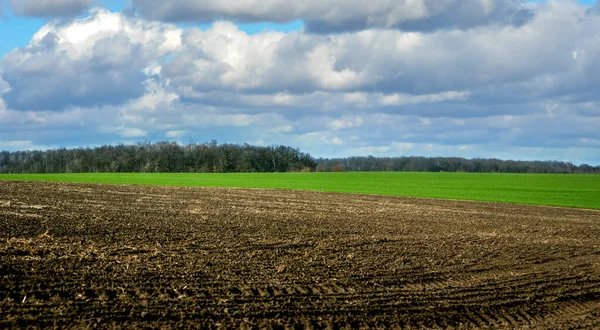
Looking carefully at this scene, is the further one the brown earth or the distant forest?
the distant forest

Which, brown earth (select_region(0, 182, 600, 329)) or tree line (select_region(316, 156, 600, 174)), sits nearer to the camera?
brown earth (select_region(0, 182, 600, 329))

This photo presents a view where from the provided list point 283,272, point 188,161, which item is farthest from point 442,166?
point 283,272

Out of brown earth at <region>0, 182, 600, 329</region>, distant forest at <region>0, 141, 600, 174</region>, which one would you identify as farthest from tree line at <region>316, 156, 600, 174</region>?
brown earth at <region>0, 182, 600, 329</region>

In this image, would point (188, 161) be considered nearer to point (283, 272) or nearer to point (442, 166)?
point (442, 166)

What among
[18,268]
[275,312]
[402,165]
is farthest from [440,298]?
[402,165]

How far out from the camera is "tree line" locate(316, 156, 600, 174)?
151250mm

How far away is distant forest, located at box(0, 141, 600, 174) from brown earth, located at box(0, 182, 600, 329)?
10539cm

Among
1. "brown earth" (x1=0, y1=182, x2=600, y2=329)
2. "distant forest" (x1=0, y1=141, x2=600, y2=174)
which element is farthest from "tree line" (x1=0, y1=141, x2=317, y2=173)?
"brown earth" (x1=0, y1=182, x2=600, y2=329)

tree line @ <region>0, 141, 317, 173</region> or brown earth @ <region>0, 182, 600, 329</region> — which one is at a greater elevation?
tree line @ <region>0, 141, 317, 173</region>

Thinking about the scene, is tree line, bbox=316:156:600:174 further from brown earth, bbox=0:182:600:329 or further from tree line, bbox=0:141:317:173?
brown earth, bbox=0:182:600:329

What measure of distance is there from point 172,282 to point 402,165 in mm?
164879

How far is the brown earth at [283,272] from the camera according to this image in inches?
469

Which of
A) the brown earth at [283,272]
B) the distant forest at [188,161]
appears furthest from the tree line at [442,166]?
the brown earth at [283,272]

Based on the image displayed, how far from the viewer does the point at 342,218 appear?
29.1m
